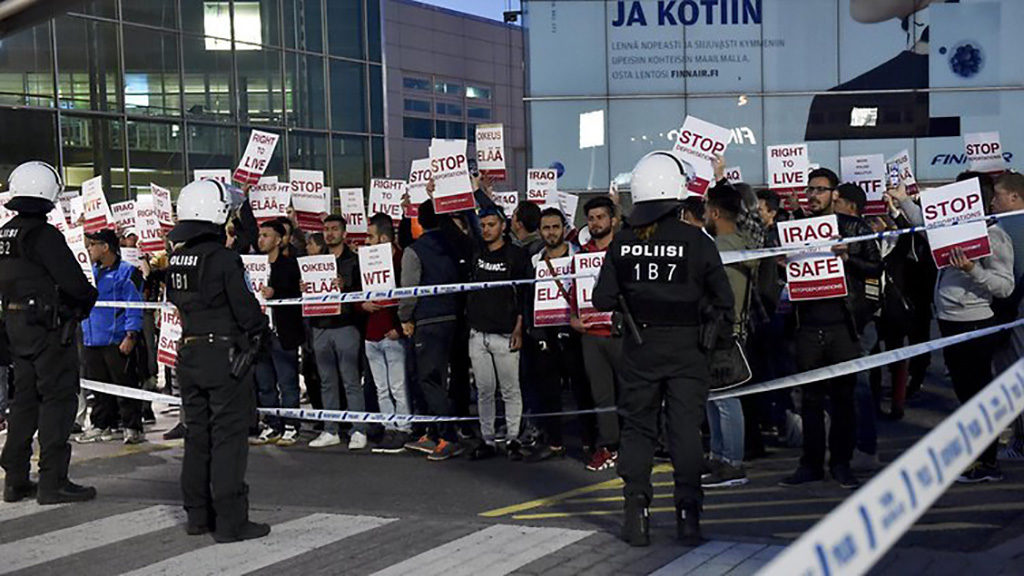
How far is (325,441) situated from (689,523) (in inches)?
200

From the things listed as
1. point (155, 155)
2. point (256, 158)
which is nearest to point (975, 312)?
point (256, 158)

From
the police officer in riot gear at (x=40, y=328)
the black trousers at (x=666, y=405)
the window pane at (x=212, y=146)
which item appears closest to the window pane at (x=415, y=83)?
the window pane at (x=212, y=146)

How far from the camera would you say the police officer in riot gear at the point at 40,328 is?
336 inches

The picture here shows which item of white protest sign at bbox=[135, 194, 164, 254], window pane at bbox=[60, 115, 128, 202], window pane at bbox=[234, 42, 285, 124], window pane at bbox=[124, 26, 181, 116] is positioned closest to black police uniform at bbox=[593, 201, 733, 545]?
white protest sign at bbox=[135, 194, 164, 254]

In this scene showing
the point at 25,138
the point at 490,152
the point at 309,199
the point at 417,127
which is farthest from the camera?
the point at 417,127

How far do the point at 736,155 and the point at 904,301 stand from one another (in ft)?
54.8

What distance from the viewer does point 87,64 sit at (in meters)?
28.4

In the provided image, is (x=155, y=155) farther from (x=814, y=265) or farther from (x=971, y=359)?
(x=971, y=359)

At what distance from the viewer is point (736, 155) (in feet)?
88.3

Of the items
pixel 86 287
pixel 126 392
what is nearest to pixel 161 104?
pixel 126 392

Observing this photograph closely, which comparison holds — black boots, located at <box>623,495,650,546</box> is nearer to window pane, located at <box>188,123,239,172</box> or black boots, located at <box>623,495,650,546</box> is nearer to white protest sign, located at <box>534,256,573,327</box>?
white protest sign, located at <box>534,256,573,327</box>

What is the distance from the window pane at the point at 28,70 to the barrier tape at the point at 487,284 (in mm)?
17296

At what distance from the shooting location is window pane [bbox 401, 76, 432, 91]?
44228mm

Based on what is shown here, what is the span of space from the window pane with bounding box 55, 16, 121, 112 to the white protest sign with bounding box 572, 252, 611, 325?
21.4 metres
